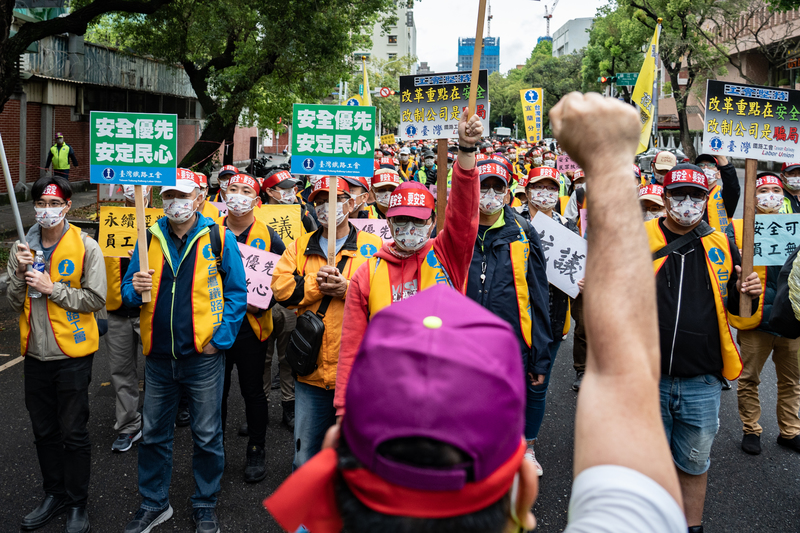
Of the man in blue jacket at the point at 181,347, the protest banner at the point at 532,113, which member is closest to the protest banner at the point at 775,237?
the man in blue jacket at the point at 181,347

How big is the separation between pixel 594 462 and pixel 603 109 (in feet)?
1.87

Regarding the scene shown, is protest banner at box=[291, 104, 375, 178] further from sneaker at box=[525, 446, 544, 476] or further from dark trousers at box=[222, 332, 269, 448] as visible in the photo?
sneaker at box=[525, 446, 544, 476]

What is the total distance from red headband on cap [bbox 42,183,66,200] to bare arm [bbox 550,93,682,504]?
373 cm

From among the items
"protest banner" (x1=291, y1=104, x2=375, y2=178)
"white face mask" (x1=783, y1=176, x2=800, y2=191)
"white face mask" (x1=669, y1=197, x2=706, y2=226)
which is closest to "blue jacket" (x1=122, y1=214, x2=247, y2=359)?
"protest banner" (x1=291, y1=104, x2=375, y2=178)

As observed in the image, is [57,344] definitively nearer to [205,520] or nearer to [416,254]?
[205,520]

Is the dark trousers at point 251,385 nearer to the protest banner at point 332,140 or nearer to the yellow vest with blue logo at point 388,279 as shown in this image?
the protest banner at point 332,140

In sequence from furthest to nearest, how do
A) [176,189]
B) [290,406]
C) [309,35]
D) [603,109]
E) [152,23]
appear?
[152,23]
[309,35]
[290,406]
[176,189]
[603,109]

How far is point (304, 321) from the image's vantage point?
3.73 meters

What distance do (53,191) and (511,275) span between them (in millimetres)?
2856

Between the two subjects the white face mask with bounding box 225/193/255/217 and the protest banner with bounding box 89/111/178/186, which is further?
the white face mask with bounding box 225/193/255/217

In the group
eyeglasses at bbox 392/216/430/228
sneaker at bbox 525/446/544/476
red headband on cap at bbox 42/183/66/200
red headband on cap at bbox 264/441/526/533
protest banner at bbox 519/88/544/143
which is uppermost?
protest banner at bbox 519/88/544/143

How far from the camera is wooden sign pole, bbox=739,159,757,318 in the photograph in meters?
3.79

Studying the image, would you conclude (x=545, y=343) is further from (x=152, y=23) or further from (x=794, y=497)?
(x=152, y=23)

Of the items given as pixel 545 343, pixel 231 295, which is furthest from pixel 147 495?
pixel 545 343
